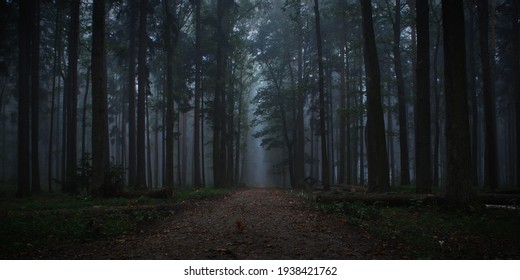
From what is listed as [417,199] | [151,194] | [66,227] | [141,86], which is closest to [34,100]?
[141,86]

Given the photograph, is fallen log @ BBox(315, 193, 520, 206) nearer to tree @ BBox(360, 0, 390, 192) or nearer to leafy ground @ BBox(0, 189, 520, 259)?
leafy ground @ BBox(0, 189, 520, 259)

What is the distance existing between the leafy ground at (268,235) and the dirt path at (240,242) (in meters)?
0.02

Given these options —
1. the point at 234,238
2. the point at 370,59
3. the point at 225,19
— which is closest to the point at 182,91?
the point at 225,19

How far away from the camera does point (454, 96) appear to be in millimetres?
7410

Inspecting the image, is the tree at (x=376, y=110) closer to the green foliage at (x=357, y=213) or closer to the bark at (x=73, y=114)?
the green foliage at (x=357, y=213)

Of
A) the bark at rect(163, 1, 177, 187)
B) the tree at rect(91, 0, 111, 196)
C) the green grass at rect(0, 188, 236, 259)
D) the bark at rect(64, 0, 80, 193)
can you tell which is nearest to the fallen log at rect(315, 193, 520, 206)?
the green grass at rect(0, 188, 236, 259)

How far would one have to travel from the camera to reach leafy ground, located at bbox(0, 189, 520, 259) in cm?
451

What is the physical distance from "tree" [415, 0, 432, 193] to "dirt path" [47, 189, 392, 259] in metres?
6.32

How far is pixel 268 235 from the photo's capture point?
18.6 feet

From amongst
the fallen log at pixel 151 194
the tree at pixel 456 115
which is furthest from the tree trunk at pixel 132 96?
the tree at pixel 456 115

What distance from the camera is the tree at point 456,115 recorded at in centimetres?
724

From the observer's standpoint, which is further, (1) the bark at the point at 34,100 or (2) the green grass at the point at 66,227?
(1) the bark at the point at 34,100
